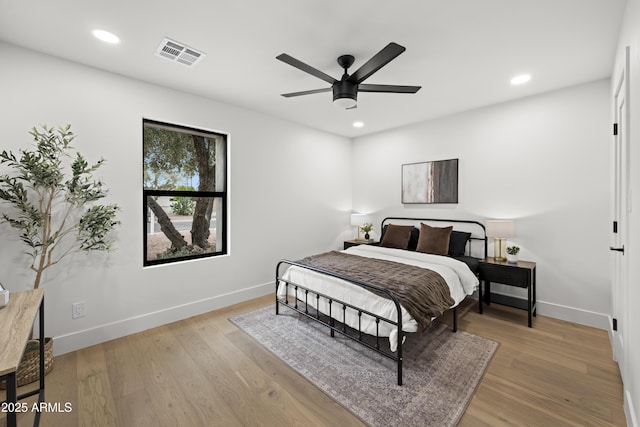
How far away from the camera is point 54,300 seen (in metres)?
2.51

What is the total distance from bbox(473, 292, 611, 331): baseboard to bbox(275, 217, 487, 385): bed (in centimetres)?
62

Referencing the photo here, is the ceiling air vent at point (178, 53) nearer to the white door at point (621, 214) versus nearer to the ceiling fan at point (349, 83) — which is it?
the ceiling fan at point (349, 83)

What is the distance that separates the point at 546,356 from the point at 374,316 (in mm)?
1627

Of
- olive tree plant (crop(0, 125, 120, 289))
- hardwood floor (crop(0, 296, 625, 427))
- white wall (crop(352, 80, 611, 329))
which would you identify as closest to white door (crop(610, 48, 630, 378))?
hardwood floor (crop(0, 296, 625, 427))

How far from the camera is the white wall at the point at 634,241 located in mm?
1490

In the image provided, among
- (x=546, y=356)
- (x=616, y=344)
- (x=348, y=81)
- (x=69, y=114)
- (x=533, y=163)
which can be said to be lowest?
(x=546, y=356)

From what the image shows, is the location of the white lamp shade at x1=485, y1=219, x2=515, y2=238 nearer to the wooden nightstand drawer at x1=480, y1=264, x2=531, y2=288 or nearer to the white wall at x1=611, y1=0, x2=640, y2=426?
the wooden nightstand drawer at x1=480, y1=264, x2=531, y2=288

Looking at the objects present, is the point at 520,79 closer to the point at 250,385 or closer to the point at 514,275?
the point at 514,275

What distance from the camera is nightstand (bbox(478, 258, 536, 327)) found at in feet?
10.1

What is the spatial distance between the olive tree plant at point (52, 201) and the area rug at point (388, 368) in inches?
67.6

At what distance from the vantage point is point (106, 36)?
2221 millimetres

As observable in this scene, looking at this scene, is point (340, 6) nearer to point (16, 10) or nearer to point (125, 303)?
point (16, 10)

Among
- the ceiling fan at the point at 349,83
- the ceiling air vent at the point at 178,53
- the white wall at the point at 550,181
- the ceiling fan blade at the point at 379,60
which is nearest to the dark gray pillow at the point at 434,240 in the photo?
the white wall at the point at 550,181

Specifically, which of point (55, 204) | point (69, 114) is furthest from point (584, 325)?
point (69, 114)
